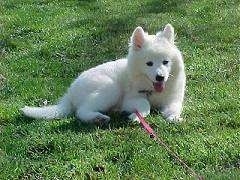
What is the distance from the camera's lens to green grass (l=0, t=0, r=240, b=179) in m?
5.71

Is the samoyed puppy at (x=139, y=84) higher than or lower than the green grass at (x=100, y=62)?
higher

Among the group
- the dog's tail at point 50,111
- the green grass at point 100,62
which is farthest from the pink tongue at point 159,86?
the dog's tail at point 50,111

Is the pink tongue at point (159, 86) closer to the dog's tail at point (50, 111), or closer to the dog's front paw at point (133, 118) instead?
the dog's front paw at point (133, 118)

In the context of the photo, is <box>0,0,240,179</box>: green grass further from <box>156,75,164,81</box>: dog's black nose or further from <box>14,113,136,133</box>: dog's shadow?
<box>156,75,164,81</box>: dog's black nose

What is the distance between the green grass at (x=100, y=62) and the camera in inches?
225

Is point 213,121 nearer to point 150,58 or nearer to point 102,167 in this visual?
point 150,58

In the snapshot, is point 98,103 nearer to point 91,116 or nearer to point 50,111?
point 91,116

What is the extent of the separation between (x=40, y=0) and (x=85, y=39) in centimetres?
366

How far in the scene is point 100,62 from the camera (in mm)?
9516

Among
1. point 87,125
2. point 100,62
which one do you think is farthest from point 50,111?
point 100,62

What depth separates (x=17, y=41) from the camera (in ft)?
36.3

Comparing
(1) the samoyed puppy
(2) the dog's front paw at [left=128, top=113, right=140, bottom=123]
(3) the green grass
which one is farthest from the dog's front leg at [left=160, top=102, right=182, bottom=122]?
(2) the dog's front paw at [left=128, top=113, right=140, bottom=123]

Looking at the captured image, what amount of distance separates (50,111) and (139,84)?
112 cm

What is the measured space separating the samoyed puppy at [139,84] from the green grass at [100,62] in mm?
152
